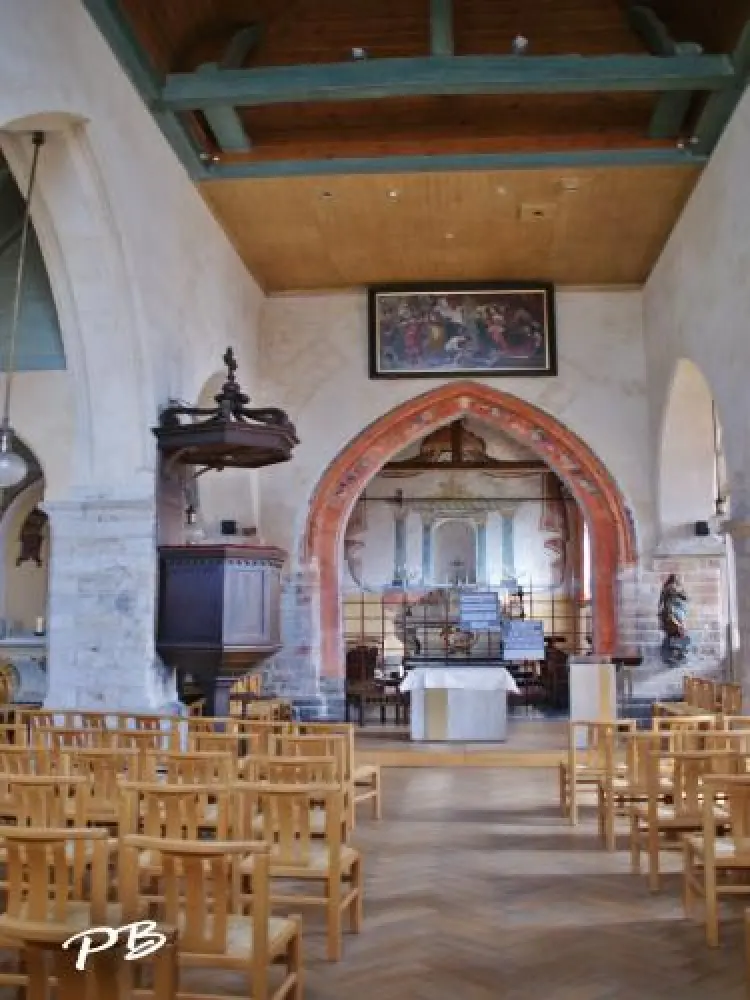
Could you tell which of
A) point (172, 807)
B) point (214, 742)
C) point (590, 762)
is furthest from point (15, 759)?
point (590, 762)

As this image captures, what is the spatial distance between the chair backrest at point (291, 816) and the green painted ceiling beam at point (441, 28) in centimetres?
666

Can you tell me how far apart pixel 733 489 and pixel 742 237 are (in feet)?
7.12

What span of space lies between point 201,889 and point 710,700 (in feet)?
24.6

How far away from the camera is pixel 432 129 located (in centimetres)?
1012

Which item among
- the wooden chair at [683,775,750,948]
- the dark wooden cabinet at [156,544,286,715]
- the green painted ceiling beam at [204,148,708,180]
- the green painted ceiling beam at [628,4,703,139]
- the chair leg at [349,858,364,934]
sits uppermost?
the green painted ceiling beam at [628,4,703,139]

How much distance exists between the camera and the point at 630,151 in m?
9.97

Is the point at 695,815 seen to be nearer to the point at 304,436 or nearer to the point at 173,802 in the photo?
the point at 173,802

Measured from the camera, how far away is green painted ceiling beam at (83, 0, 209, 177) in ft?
25.9

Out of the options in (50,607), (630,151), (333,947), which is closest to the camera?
(333,947)

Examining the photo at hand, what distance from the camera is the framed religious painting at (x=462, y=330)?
13664mm

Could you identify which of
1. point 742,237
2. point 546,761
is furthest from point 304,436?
point 742,237

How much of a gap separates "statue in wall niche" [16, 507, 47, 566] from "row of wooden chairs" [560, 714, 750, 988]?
9788 mm

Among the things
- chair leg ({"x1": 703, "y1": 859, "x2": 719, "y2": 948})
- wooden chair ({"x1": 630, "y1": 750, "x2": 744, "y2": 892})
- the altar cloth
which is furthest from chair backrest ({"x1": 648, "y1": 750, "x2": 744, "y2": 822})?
the altar cloth

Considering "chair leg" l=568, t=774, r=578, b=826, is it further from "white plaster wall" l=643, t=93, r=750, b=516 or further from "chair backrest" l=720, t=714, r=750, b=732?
"white plaster wall" l=643, t=93, r=750, b=516
